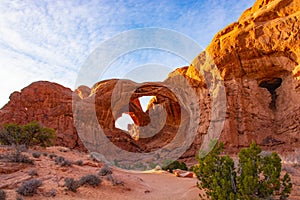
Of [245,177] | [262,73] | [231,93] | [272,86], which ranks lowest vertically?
[245,177]

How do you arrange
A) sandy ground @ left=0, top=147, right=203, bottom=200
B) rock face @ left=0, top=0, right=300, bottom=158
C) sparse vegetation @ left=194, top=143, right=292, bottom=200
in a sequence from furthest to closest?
rock face @ left=0, top=0, right=300, bottom=158
sandy ground @ left=0, top=147, right=203, bottom=200
sparse vegetation @ left=194, top=143, right=292, bottom=200

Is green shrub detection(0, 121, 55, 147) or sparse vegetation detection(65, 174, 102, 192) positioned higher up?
green shrub detection(0, 121, 55, 147)

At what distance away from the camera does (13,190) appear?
5.67 meters

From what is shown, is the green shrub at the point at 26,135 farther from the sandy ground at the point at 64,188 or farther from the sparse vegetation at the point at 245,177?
the sparse vegetation at the point at 245,177

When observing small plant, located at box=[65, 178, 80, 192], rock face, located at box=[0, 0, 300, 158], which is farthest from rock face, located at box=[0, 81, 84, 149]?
small plant, located at box=[65, 178, 80, 192]

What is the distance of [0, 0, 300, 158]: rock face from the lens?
16156mm

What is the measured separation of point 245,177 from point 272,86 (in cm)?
1740

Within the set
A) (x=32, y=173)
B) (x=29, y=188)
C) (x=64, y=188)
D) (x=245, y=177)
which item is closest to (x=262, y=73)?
(x=245, y=177)

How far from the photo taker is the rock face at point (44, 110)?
23.5 metres

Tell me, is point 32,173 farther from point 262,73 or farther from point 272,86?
point 272,86

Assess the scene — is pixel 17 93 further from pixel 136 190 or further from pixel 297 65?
pixel 297 65

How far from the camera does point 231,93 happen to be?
61.2 ft

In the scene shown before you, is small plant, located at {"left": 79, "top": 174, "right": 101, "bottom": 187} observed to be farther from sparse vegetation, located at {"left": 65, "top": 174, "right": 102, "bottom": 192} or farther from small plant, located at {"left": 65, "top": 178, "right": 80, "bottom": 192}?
small plant, located at {"left": 65, "top": 178, "right": 80, "bottom": 192}

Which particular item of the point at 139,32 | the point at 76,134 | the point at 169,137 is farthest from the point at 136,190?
the point at 169,137
